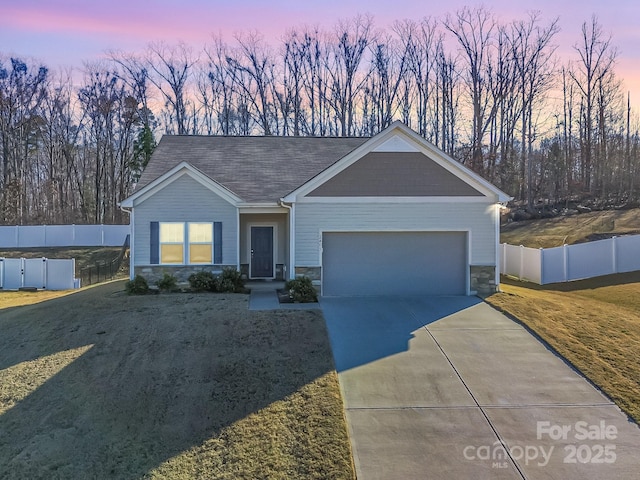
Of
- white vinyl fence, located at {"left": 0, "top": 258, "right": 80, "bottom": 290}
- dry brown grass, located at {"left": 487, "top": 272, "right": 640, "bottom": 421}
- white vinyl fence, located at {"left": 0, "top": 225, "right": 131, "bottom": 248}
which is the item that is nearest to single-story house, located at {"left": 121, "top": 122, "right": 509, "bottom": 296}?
dry brown grass, located at {"left": 487, "top": 272, "right": 640, "bottom": 421}

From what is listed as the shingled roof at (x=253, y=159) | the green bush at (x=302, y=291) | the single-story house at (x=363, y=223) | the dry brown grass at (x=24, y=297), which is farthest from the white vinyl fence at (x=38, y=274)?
the green bush at (x=302, y=291)

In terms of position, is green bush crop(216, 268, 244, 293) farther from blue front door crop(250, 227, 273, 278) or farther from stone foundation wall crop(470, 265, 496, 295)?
stone foundation wall crop(470, 265, 496, 295)

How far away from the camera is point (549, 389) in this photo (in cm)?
709

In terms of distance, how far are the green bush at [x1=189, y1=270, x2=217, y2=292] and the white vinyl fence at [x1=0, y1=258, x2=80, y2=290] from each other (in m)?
8.23

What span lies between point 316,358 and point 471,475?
11.7 feet

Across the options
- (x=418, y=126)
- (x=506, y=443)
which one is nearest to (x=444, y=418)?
(x=506, y=443)

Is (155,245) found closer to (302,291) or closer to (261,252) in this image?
(261,252)

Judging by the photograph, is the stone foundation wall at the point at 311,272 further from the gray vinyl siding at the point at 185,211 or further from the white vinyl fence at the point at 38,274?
the white vinyl fence at the point at 38,274

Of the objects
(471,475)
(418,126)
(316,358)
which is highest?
(418,126)

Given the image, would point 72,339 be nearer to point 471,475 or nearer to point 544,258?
point 471,475

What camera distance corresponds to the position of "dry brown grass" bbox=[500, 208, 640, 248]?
23.7m

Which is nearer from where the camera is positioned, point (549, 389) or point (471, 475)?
point (471, 475)

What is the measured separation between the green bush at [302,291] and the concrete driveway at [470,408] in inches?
71.8

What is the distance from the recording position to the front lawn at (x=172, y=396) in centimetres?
538
